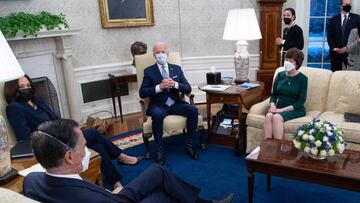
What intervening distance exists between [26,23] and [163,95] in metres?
1.62

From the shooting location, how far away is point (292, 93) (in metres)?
3.11

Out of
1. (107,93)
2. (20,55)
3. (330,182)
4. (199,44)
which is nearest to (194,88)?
(199,44)

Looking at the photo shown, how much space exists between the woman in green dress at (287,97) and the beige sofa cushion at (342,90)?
1.14 ft

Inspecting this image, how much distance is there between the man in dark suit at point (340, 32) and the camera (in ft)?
14.0

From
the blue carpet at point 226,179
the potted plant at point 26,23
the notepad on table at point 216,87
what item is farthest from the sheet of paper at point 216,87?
the potted plant at point 26,23

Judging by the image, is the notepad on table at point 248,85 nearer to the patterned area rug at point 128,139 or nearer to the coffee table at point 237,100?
the coffee table at point 237,100

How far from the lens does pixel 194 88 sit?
524 cm

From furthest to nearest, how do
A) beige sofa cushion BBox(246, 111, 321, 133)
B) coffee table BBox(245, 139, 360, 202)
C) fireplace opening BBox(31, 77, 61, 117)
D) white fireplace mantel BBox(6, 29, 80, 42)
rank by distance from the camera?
fireplace opening BBox(31, 77, 61, 117), white fireplace mantel BBox(6, 29, 80, 42), beige sofa cushion BBox(246, 111, 321, 133), coffee table BBox(245, 139, 360, 202)

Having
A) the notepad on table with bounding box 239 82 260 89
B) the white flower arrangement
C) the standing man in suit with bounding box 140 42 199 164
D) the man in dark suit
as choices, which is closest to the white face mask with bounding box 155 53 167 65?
the standing man in suit with bounding box 140 42 199 164

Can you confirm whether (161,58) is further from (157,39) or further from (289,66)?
(157,39)

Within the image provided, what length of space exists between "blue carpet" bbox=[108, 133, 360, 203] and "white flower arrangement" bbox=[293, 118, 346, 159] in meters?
0.54

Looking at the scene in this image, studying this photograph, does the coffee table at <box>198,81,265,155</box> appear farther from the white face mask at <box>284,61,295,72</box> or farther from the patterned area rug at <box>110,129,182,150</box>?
the patterned area rug at <box>110,129,182,150</box>

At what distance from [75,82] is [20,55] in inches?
35.1

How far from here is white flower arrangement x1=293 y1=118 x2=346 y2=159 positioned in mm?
2111
